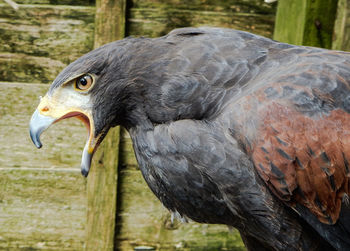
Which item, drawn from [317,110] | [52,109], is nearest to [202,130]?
[317,110]

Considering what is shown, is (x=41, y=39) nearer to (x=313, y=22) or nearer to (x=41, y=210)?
(x=41, y=210)

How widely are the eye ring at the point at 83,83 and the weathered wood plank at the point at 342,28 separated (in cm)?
139

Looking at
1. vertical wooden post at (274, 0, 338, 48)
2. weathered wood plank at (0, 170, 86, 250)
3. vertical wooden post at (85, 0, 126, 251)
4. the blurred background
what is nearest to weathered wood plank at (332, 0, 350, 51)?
vertical wooden post at (274, 0, 338, 48)

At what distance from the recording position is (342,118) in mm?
2031

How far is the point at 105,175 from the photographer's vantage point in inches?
132

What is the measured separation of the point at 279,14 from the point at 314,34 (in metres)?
0.33

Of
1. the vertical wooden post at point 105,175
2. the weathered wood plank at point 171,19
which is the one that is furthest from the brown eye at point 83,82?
the weathered wood plank at point 171,19

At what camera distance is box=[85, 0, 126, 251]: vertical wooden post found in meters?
3.15

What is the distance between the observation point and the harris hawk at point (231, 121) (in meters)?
1.99

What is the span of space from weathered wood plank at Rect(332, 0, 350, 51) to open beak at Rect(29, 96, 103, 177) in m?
1.42

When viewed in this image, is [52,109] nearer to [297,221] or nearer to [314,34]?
[297,221]

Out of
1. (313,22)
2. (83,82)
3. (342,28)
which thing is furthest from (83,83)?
(342,28)

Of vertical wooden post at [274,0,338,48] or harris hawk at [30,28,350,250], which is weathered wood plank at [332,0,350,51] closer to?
vertical wooden post at [274,0,338,48]

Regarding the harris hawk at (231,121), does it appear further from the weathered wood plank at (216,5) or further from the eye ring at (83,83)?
the weathered wood plank at (216,5)
